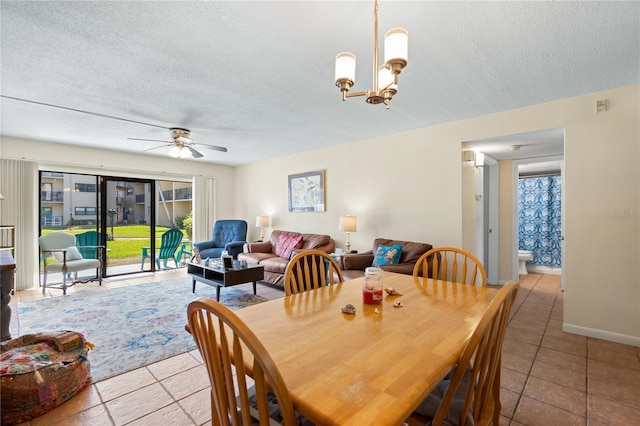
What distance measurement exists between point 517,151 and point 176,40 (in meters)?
4.44

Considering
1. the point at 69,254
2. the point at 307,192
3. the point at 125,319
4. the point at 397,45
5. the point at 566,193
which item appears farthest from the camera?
the point at 307,192

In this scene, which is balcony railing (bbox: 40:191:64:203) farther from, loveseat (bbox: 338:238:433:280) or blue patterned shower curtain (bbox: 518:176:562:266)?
blue patterned shower curtain (bbox: 518:176:562:266)

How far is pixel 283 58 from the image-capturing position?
2240 millimetres

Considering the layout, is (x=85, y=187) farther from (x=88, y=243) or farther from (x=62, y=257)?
(x=62, y=257)

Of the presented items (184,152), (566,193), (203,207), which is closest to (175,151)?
(184,152)

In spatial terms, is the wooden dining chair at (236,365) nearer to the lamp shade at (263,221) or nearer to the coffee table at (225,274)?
the coffee table at (225,274)

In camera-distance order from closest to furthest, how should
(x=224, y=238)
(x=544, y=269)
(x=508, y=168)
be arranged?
(x=508, y=168)
(x=544, y=269)
(x=224, y=238)

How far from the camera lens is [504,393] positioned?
2008 mm

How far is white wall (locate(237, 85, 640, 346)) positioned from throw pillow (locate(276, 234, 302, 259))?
0.46 m

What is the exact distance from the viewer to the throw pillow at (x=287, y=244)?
5.16 metres

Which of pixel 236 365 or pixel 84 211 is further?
pixel 84 211

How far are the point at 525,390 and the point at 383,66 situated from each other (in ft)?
7.47

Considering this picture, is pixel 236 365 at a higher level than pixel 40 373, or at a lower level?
higher

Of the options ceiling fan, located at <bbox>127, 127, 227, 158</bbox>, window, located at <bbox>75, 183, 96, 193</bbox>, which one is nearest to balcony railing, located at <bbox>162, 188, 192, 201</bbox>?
window, located at <bbox>75, 183, 96, 193</bbox>
